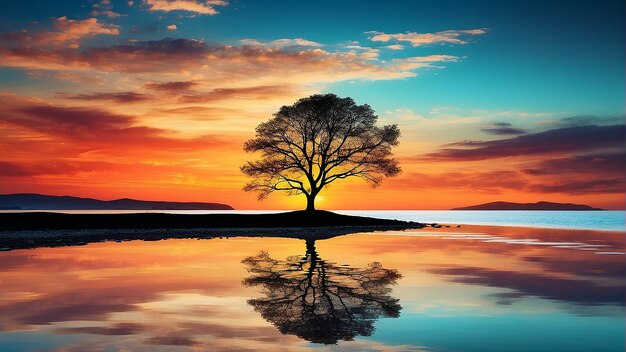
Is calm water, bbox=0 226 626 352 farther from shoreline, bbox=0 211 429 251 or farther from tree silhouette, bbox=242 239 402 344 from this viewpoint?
shoreline, bbox=0 211 429 251

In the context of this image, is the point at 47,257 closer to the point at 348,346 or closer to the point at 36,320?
the point at 36,320

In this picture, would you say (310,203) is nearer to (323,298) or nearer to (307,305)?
(323,298)

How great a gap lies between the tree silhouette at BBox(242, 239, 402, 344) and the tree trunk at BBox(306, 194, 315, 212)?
42.6 m

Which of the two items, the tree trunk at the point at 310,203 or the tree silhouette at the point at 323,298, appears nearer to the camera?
the tree silhouette at the point at 323,298

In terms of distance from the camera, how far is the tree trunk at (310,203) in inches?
2537

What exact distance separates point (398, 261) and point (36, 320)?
1533cm

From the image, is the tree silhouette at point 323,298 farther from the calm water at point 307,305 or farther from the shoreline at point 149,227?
the shoreline at point 149,227

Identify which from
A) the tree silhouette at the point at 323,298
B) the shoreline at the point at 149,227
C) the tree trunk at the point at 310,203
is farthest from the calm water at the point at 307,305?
the tree trunk at the point at 310,203

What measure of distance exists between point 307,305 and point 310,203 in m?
51.5

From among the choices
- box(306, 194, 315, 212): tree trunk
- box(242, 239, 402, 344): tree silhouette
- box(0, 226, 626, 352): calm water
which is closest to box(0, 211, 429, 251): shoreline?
box(306, 194, 315, 212): tree trunk

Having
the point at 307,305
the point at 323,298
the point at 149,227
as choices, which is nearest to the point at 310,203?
the point at 149,227

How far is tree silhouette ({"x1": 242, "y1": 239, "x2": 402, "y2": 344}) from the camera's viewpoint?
35.0 feet

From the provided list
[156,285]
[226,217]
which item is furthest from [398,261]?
[226,217]

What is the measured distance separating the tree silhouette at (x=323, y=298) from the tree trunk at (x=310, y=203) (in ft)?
140
